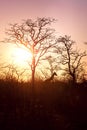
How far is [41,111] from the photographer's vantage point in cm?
1276

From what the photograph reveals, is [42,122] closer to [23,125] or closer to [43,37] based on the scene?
[23,125]

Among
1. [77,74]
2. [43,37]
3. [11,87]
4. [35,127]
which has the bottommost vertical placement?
[35,127]

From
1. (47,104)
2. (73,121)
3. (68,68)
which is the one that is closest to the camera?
(73,121)

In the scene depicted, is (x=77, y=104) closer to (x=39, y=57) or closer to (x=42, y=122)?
(x=42, y=122)

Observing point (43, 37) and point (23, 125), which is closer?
point (23, 125)

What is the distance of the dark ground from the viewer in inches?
432

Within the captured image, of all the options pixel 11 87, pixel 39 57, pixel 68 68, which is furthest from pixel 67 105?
pixel 68 68

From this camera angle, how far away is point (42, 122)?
1120 cm

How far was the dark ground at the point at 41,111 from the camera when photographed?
11.0 metres

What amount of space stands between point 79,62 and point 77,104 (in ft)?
116

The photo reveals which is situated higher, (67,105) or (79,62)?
(79,62)

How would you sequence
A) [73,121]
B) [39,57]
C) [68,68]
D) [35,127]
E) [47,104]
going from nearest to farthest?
[35,127]
[73,121]
[47,104]
[39,57]
[68,68]

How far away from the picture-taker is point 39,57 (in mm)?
42875

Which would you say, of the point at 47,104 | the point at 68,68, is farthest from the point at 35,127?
the point at 68,68
